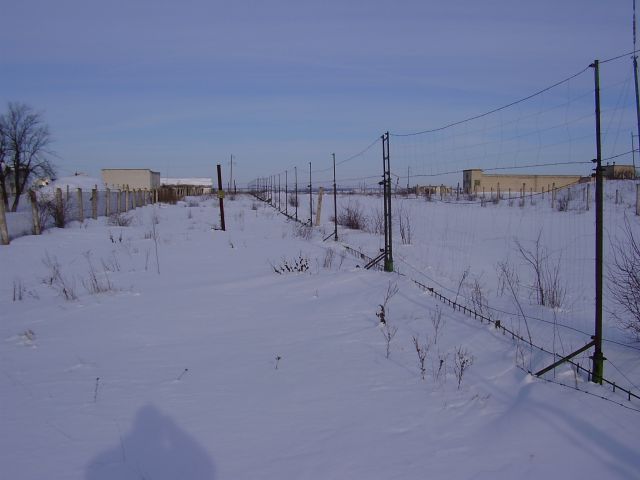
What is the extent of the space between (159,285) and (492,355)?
224 inches

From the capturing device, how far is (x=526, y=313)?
609cm

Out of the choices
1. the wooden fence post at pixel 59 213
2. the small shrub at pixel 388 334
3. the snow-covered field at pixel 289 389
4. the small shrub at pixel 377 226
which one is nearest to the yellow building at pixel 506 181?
the small shrub at pixel 377 226

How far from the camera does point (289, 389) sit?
3834mm

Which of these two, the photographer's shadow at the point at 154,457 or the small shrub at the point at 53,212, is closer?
the photographer's shadow at the point at 154,457

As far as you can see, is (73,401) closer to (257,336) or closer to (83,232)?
(257,336)

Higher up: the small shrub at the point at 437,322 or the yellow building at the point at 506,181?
the yellow building at the point at 506,181

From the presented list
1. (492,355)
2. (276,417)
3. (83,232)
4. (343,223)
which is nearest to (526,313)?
(492,355)

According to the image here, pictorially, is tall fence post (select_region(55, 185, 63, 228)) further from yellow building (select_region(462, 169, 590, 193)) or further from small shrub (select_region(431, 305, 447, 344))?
yellow building (select_region(462, 169, 590, 193))

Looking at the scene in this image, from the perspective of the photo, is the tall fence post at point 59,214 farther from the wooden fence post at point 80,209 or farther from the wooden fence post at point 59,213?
the wooden fence post at point 80,209

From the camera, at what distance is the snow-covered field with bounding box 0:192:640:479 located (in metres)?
2.79

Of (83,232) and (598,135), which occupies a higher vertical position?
(598,135)

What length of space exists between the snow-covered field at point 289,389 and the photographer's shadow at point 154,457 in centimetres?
1

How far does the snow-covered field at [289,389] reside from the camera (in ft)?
9.14

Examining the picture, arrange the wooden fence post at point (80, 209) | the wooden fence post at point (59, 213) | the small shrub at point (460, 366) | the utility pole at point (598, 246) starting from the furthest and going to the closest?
the wooden fence post at point (80, 209)
the wooden fence post at point (59, 213)
the small shrub at point (460, 366)
the utility pole at point (598, 246)
